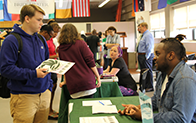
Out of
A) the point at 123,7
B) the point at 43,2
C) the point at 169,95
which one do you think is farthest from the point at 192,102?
the point at 123,7

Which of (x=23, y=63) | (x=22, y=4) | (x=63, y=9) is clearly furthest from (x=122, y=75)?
(x=63, y=9)

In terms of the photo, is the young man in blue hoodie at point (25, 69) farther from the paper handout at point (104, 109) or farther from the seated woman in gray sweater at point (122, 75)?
the seated woman in gray sweater at point (122, 75)

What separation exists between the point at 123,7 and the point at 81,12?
544cm

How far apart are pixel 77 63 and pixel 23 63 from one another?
76 centimetres

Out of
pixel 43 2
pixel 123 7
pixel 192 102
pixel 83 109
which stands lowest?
pixel 83 109

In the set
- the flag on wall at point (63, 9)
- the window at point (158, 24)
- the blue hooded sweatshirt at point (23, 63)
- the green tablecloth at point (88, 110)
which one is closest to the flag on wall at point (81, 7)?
the flag on wall at point (63, 9)

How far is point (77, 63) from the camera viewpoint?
2.38 m

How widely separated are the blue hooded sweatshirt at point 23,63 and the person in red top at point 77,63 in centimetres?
47

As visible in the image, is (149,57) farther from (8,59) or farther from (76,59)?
(8,59)

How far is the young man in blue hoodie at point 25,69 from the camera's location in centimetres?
168

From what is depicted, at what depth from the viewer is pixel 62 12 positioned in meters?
9.20

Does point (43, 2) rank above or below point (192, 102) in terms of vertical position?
above

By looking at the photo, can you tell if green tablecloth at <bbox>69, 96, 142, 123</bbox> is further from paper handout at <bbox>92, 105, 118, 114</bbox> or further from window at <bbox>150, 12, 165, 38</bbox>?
window at <bbox>150, 12, 165, 38</bbox>

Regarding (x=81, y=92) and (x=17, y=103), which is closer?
(x=17, y=103)
